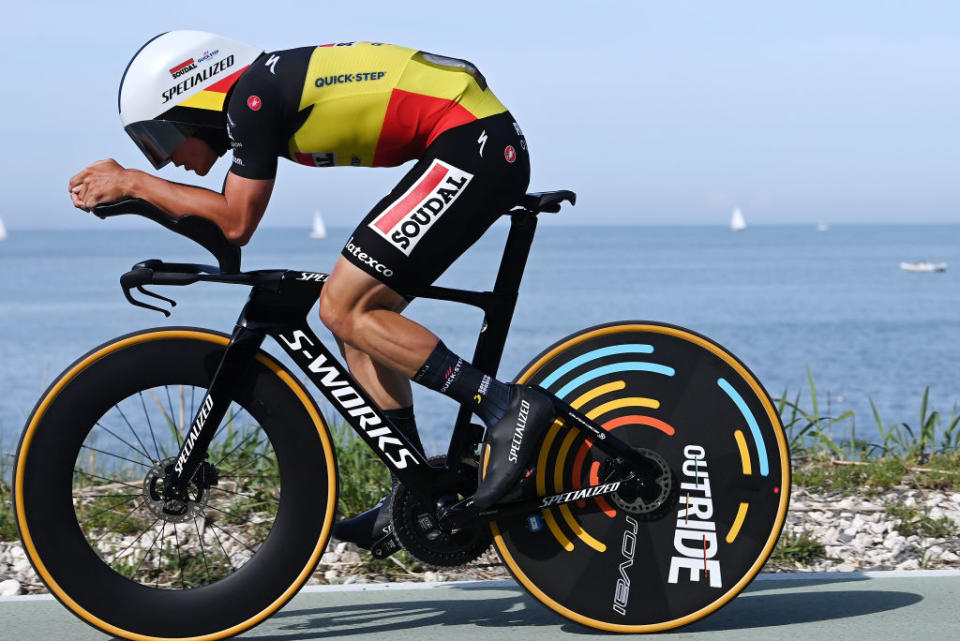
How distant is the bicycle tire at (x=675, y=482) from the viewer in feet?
12.1

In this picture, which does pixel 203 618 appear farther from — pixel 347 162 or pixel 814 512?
pixel 814 512

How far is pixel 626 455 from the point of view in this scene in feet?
12.0

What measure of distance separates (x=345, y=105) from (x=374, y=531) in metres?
1.30

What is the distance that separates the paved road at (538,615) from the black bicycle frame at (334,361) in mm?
438

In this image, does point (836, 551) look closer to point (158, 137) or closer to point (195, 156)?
point (195, 156)

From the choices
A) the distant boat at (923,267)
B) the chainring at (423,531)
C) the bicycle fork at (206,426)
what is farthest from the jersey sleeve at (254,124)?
the distant boat at (923,267)

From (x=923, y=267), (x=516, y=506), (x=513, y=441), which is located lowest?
(x=516, y=506)

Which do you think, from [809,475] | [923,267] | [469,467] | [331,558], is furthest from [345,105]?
[923,267]

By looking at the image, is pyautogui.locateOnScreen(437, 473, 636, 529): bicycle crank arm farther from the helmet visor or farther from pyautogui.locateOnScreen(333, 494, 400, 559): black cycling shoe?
the helmet visor

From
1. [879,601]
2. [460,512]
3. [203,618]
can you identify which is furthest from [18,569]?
[879,601]

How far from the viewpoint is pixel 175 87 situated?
3.26 meters

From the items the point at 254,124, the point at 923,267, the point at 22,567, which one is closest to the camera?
the point at 254,124

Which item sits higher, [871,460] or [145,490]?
[145,490]

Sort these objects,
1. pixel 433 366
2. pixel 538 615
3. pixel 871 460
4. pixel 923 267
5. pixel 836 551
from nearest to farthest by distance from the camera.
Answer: pixel 433 366 → pixel 538 615 → pixel 836 551 → pixel 871 460 → pixel 923 267
